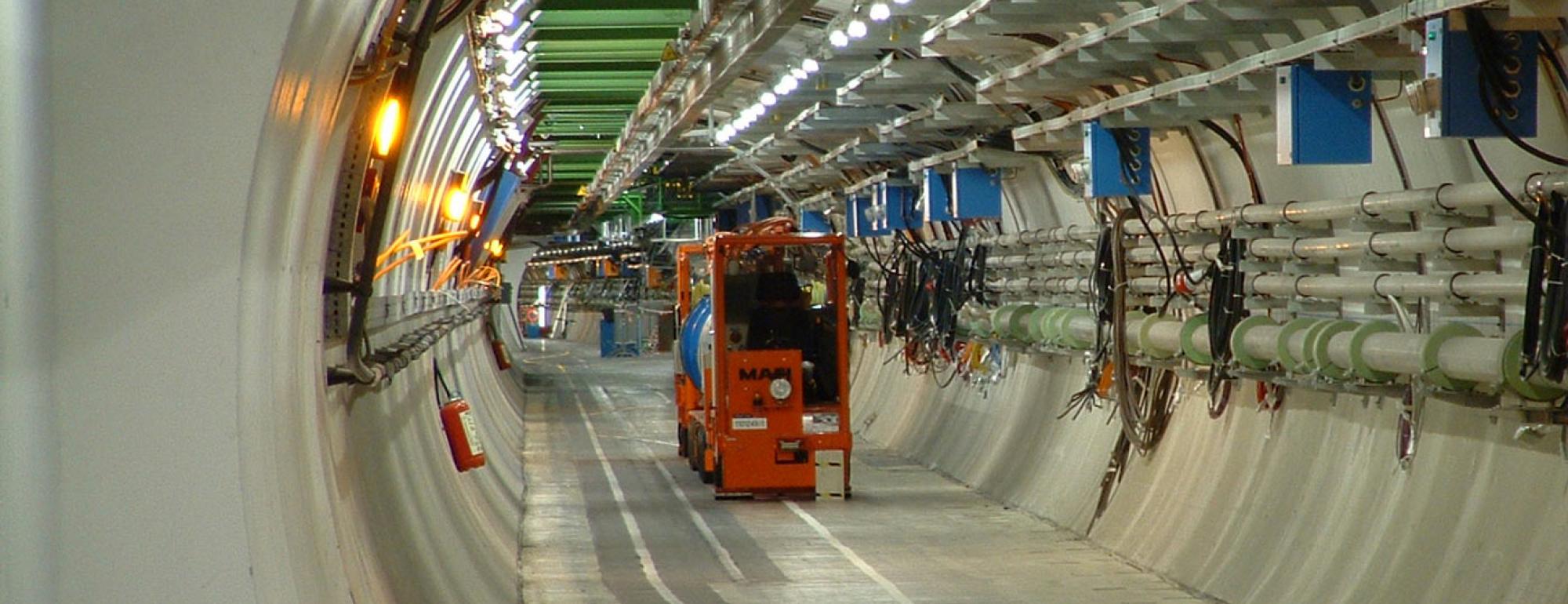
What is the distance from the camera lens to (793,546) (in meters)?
13.2

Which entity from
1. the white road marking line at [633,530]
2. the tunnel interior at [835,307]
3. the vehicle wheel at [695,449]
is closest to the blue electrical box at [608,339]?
the white road marking line at [633,530]

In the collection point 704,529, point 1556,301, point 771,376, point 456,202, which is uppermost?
point 456,202

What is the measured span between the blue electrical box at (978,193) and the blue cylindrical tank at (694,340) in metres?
3.34

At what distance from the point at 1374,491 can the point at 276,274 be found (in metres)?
6.49

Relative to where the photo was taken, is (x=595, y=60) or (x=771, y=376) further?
(x=771, y=376)

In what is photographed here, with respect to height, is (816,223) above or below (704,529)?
above

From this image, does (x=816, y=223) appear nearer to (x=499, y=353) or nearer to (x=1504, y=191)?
(x=499, y=353)

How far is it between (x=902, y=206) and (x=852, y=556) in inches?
274

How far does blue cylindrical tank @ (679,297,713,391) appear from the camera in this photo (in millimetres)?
18641

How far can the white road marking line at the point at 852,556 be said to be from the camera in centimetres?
1103

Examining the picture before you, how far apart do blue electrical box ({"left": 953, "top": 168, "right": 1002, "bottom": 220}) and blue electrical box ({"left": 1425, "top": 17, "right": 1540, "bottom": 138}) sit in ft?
28.3

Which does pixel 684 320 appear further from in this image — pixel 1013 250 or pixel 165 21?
pixel 165 21

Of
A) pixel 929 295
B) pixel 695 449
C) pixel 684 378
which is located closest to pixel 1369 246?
pixel 929 295

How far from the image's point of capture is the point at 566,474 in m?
18.3
